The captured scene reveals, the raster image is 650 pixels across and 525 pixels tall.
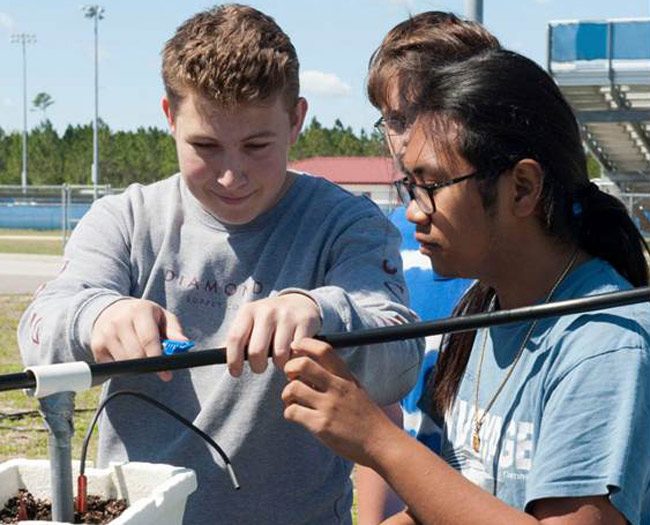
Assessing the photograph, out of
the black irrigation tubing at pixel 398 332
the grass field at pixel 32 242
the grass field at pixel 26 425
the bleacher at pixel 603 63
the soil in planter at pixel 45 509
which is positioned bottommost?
the grass field at pixel 32 242

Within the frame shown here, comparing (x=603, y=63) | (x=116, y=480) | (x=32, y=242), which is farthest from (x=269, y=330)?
(x=32, y=242)

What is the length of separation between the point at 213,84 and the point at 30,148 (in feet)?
222

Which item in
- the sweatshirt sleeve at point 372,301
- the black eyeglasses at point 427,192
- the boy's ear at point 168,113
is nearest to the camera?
the sweatshirt sleeve at point 372,301

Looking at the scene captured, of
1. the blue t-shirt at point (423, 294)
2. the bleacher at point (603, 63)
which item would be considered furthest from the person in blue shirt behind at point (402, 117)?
the bleacher at point (603, 63)

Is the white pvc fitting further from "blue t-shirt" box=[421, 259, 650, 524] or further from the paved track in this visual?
the paved track

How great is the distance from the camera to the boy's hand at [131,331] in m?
1.49

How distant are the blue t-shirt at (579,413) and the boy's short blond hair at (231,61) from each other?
0.58 meters

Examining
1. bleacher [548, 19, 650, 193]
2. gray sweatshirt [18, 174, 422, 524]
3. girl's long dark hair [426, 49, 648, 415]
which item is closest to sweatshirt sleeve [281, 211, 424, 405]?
gray sweatshirt [18, 174, 422, 524]

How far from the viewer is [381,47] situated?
9.35ft

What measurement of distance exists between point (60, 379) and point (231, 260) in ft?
2.90

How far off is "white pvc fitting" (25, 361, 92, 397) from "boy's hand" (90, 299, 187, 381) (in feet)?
0.81

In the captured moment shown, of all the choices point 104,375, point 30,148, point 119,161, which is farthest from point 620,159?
point 30,148

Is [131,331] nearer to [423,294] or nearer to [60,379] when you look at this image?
[60,379]

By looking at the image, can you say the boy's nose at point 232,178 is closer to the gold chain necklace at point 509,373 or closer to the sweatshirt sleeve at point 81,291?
the sweatshirt sleeve at point 81,291
